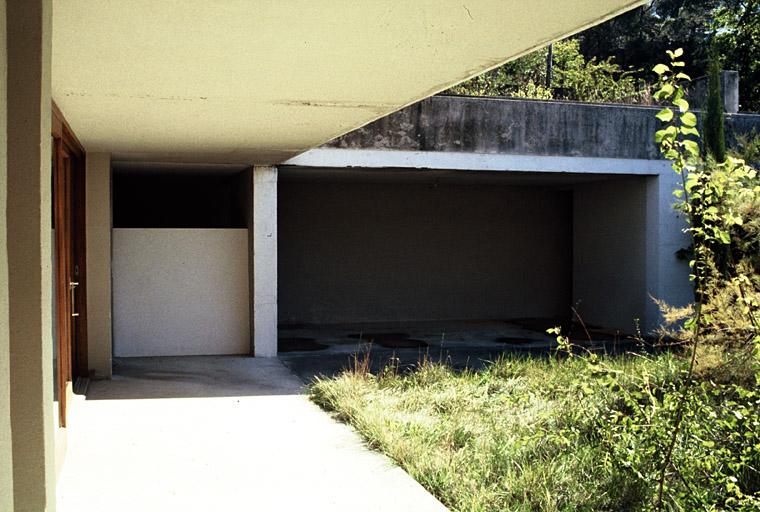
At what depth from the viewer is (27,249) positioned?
7.75ft

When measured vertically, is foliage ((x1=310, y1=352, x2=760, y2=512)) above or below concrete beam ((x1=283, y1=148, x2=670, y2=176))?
below

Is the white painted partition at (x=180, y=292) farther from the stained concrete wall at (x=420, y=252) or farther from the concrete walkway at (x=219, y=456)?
the stained concrete wall at (x=420, y=252)

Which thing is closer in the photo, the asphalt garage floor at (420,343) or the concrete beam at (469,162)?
the asphalt garage floor at (420,343)

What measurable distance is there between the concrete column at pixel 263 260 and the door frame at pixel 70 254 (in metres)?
2.11

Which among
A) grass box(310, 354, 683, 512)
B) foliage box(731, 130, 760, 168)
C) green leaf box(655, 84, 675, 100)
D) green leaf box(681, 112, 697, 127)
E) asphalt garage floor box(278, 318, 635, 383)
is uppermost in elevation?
foliage box(731, 130, 760, 168)

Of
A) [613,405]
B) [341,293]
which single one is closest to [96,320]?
[613,405]

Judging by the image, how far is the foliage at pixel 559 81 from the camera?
17.7m

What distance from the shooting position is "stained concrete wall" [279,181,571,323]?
14797 millimetres

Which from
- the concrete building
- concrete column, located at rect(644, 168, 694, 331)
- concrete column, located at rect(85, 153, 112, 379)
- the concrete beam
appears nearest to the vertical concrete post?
the concrete building

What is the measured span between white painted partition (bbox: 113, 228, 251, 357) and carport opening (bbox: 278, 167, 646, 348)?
8.28 feet

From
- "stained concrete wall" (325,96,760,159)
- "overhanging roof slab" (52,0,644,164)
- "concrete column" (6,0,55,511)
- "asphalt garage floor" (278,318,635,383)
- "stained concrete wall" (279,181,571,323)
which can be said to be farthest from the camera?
"stained concrete wall" (279,181,571,323)

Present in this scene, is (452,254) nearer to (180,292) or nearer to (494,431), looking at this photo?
(180,292)

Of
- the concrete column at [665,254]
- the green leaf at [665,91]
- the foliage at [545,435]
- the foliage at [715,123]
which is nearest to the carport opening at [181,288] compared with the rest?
the foliage at [545,435]

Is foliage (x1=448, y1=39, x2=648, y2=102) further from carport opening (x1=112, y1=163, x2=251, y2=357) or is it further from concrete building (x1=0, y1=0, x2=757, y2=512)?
carport opening (x1=112, y1=163, x2=251, y2=357)
